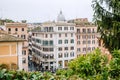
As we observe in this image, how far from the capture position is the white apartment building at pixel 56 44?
47.6 meters

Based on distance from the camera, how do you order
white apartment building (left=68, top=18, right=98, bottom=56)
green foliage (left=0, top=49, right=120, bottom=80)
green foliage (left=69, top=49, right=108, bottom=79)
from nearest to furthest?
green foliage (left=0, top=49, right=120, bottom=80) < green foliage (left=69, top=49, right=108, bottom=79) < white apartment building (left=68, top=18, right=98, bottom=56)

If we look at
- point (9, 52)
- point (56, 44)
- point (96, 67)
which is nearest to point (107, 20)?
point (9, 52)

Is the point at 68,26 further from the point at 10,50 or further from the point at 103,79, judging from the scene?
the point at 103,79

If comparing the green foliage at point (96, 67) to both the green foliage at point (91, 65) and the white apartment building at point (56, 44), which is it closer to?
the green foliage at point (91, 65)

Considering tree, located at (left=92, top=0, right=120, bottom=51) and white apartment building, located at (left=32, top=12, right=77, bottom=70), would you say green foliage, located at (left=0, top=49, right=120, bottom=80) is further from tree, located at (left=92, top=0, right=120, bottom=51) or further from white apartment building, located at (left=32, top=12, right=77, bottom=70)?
white apartment building, located at (left=32, top=12, right=77, bottom=70)

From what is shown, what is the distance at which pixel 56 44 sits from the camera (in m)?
48.7

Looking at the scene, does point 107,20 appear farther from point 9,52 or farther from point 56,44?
point 56,44

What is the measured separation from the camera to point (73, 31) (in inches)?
1935

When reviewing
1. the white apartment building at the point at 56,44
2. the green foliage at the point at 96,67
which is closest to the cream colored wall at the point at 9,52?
the green foliage at the point at 96,67

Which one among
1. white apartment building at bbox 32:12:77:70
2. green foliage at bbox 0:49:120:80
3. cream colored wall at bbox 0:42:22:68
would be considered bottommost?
white apartment building at bbox 32:12:77:70

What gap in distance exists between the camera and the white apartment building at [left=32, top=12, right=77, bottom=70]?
4756 centimetres

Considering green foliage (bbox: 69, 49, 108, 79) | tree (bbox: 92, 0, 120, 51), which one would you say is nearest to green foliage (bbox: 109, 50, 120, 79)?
green foliage (bbox: 69, 49, 108, 79)

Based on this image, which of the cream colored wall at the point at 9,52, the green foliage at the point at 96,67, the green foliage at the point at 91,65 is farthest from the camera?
the cream colored wall at the point at 9,52

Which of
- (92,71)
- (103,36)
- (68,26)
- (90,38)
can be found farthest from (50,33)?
(92,71)
